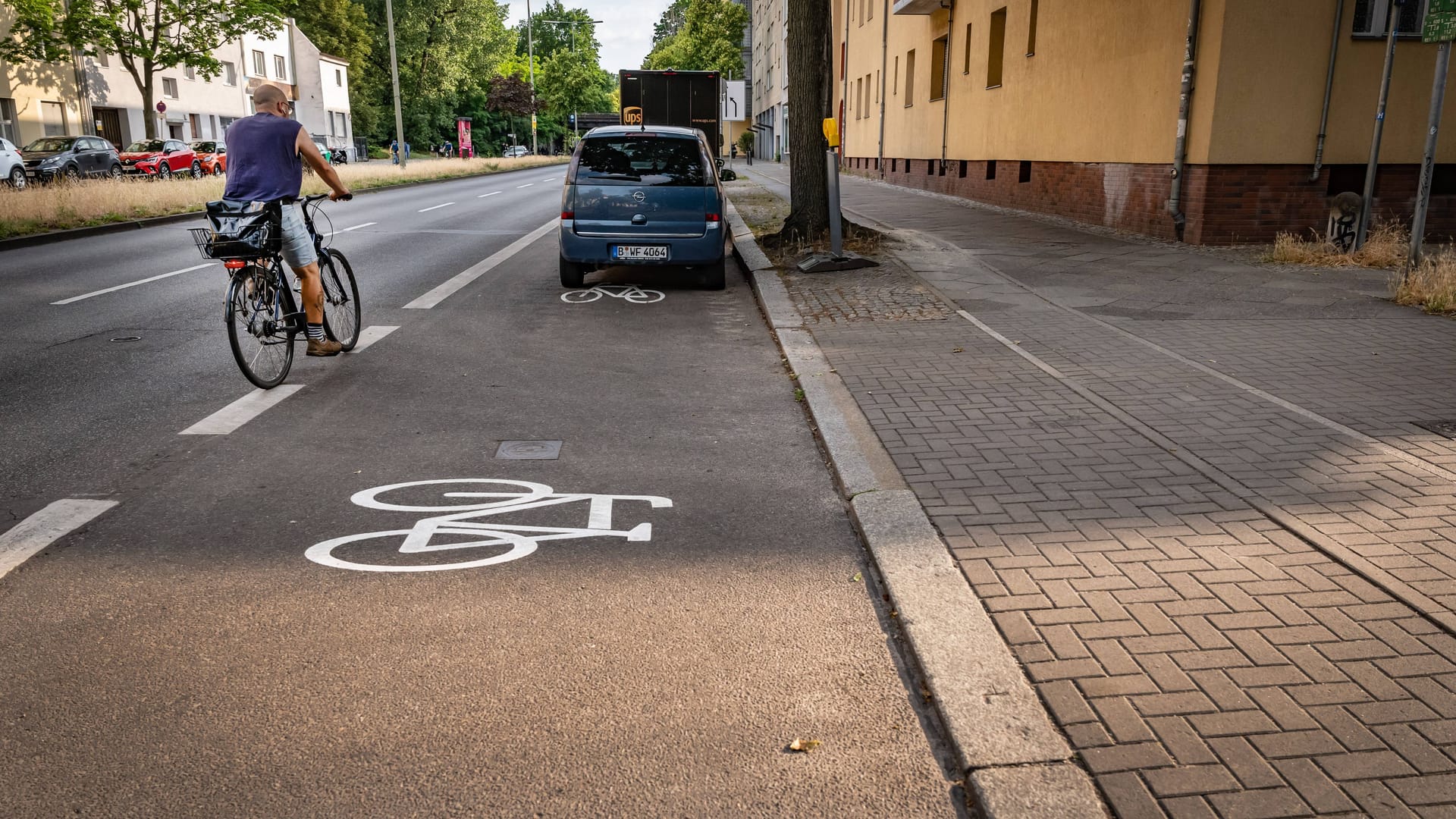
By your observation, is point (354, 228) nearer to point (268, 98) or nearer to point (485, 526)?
point (268, 98)

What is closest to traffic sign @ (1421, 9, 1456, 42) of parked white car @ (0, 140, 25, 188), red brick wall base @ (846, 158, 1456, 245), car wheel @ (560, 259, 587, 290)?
red brick wall base @ (846, 158, 1456, 245)

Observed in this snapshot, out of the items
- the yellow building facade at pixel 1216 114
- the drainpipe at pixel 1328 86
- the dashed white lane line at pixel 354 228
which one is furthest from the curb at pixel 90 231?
the drainpipe at pixel 1328 86

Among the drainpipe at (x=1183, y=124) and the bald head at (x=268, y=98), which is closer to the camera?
the bald head at (x=268, y=98)

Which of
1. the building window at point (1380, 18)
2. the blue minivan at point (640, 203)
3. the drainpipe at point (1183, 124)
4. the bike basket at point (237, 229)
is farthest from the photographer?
the drainpipe at point (1183, 124)

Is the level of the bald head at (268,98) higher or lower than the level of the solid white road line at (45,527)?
higher

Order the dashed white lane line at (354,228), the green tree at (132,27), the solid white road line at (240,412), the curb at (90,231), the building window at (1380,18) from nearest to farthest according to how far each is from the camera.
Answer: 1. the solid white road line at (240,412)
2. the building window at (1380,18)
3. the curb at (90,231)
4. the dashed white lane line at (354,228)
5. the green tree at (132,27)

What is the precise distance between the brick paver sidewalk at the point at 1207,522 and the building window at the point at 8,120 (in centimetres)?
4063

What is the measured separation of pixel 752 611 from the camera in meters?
3.64

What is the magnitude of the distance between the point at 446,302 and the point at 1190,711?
8810mm

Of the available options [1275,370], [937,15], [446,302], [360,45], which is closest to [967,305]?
[1275,370]

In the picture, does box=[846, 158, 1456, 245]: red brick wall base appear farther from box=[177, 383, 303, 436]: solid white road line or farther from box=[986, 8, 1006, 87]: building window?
box=[177, 383, 303, 436]: solid white road line

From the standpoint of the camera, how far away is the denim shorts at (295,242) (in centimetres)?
697

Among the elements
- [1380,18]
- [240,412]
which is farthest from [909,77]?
[240,412]

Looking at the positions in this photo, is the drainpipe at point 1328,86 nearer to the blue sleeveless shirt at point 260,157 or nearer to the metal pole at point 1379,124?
the metal pole at point 1379,124
